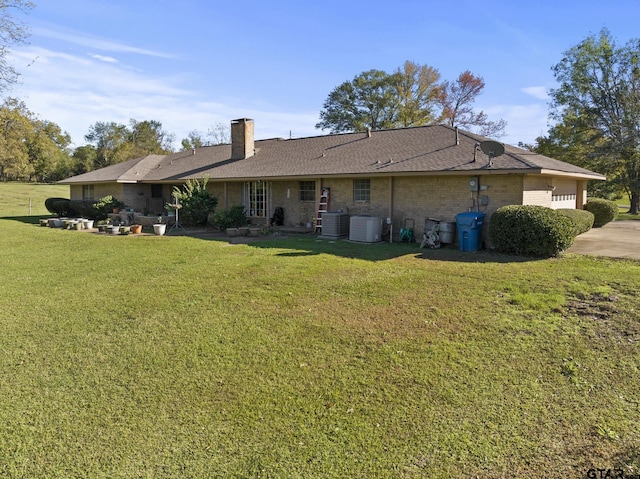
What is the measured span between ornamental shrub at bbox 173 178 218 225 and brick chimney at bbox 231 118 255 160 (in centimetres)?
344

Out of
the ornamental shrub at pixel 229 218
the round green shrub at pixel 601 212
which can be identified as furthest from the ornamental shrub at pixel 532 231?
the ornamental shrub at pixel 229 218

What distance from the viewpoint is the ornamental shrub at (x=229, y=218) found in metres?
17.3

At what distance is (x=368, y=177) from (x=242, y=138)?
31.0 feet

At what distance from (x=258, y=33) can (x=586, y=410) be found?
14.9 m

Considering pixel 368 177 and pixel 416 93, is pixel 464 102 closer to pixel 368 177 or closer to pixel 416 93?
pixel 416 93

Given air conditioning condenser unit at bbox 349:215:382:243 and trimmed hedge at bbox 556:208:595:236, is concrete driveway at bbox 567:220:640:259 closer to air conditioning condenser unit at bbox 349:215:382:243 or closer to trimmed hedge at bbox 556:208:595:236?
trimmed hedge at bbox 556:208:595:236

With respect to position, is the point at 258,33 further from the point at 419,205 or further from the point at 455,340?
the point at 455,340

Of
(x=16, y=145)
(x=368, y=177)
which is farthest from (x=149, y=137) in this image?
(x=368, y=177)

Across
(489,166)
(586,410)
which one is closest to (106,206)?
(489,166)

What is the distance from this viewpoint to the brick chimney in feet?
70.3

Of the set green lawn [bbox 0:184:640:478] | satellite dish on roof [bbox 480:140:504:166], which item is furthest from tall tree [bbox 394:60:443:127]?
green lawn [bbox 0:184:640:478]

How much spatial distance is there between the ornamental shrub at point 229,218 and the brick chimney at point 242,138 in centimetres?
468

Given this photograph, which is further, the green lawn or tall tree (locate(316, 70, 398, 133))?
tall tree (locate(316, 70, 398, 133))

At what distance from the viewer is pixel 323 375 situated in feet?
14.8
